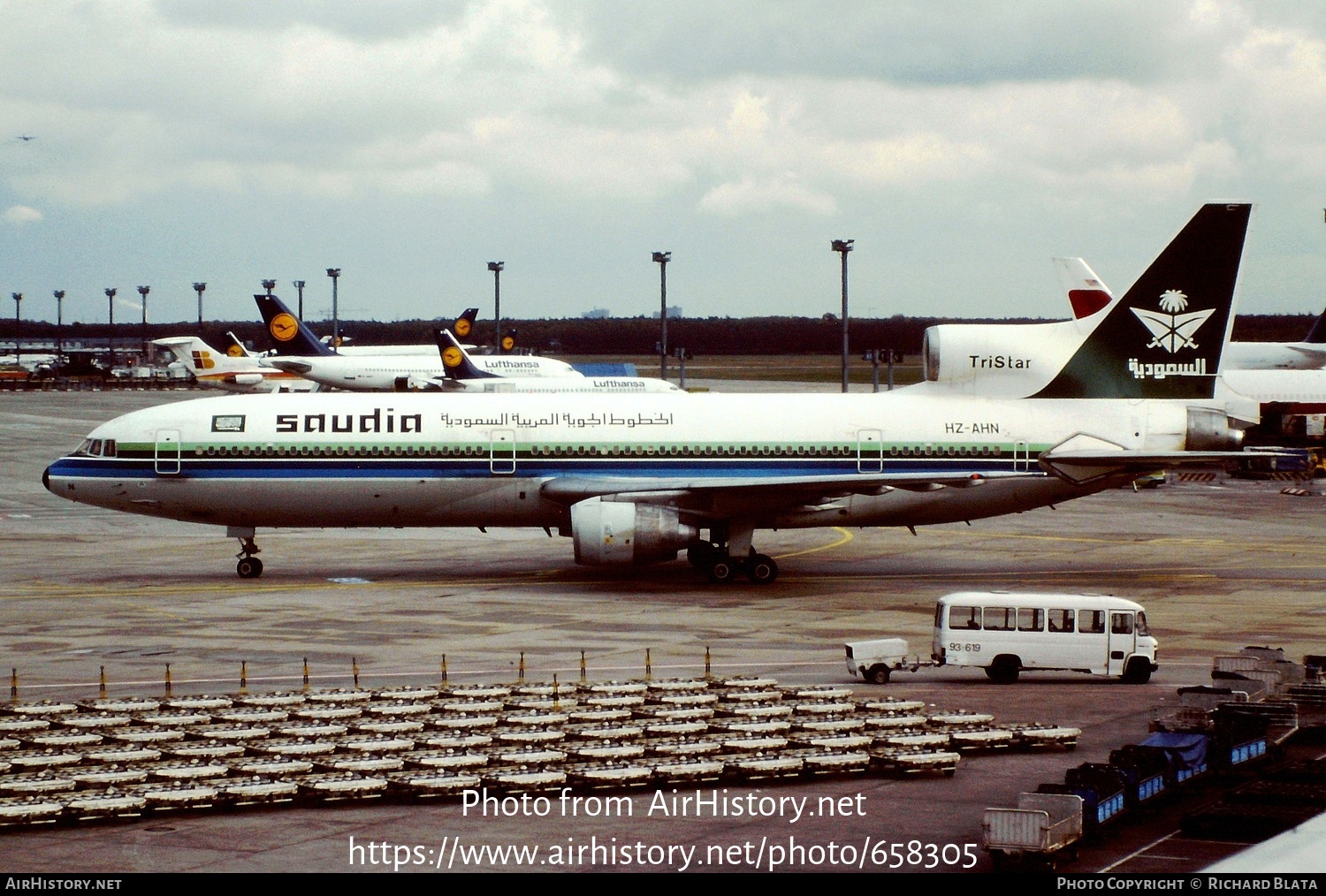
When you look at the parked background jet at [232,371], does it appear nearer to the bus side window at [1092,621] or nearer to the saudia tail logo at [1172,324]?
the saudia tail logo at [1172,324]

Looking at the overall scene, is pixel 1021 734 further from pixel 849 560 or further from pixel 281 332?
pixel 281 332

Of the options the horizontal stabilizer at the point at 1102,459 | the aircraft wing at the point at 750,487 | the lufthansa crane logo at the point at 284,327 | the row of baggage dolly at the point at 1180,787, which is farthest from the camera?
the lufthansa crane logo at the point at 284,327

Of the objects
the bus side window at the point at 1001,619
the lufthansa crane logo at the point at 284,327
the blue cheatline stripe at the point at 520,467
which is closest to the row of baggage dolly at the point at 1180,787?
the bus side window at the point at 1001,619

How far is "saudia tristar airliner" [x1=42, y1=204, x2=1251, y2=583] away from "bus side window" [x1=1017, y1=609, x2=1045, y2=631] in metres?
12.8

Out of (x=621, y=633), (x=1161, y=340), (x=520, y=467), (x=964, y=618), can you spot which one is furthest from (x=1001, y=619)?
(x=1161, y=340)

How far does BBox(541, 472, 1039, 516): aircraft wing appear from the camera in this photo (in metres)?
45.4

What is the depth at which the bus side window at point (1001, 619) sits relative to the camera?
33.8m

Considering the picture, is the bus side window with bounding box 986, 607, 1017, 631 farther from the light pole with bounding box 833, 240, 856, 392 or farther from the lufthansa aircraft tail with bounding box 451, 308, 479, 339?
the lufthansa aircraft tail with bounding box 451, 308, 479, 339

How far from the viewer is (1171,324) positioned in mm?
49094

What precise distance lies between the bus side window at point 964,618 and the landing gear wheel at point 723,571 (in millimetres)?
14461

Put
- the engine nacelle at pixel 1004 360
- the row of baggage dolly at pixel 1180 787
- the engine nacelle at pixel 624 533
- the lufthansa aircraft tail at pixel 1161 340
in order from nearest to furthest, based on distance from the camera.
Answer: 1. the row of baggage dolly at pixel 1180 787
2. the engine nacelle at pixel 624 533
3. the lufthansa aircraft tail at pixel 1161 340
4. the engine nacelle at pixel 1004 360

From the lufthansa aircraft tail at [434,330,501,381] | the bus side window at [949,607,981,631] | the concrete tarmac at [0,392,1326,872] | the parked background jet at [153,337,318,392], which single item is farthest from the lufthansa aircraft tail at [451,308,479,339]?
the bus side window at [949,607,981,631]
